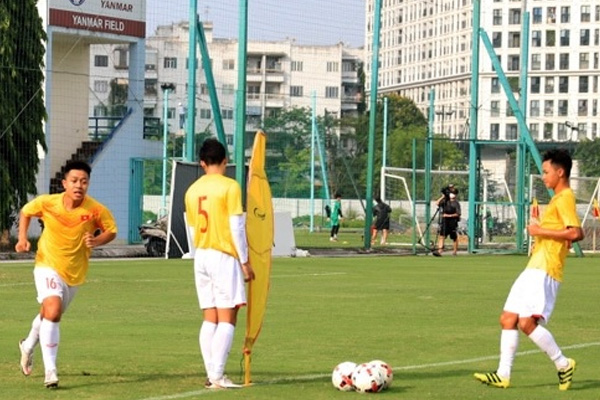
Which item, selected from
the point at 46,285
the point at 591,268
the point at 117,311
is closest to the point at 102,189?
the point at 591,268

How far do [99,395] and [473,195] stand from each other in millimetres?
34793

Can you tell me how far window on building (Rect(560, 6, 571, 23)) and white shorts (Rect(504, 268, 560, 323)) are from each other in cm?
14978

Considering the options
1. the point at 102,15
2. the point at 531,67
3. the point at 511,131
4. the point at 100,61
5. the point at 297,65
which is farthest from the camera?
the point at 531,67

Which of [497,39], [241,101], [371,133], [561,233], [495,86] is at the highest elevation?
[497,39]

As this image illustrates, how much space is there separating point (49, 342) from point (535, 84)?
154210 mm

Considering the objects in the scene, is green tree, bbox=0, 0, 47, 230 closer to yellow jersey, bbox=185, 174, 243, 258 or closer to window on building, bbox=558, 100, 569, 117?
yellow jersey, bbox=185, 174, 243, 258

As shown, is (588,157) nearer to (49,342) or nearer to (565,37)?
(565,37)

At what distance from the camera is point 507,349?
11977 millimetres

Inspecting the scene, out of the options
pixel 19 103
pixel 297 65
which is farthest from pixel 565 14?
pixel 19 103

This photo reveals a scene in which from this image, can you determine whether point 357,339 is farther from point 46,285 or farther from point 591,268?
point 591,268

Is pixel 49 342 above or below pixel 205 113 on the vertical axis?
below

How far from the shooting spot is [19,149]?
41.8 meters

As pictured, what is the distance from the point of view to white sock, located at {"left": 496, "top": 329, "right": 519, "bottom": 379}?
11930mm

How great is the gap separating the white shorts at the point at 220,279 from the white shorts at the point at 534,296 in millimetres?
2197
